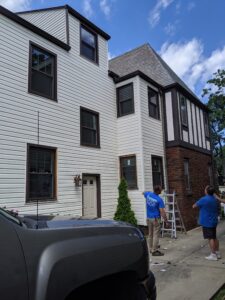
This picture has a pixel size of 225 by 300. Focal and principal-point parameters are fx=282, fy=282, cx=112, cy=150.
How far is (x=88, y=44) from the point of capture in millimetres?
11875

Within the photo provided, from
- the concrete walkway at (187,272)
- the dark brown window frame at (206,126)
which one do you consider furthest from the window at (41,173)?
the dark brown window frame at (206,126)

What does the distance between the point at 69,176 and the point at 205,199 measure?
459cm

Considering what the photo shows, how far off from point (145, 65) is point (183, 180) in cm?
658

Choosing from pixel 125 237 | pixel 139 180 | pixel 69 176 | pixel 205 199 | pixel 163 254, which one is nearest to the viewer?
pixel 125 237

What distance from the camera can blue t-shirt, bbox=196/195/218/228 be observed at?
6.87 meters

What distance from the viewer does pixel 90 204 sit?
10.7m

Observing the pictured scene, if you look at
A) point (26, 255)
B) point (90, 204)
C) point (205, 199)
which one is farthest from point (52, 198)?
point (26, 255)

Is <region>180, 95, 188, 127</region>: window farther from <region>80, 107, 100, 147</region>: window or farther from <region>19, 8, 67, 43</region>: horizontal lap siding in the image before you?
<region>19, 8, 67, 43</region>: horizontal lap siding

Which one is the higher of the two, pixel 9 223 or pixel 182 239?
pixel 9 223

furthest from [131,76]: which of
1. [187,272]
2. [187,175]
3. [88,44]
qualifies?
[187,272]

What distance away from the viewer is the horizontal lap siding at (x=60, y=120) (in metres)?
7.97

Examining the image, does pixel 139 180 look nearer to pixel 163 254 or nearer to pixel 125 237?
pixel 163 254

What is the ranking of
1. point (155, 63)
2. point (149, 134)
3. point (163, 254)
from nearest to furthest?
1. point (163, 254)
2. point (149, 134)
3. point (155, 63)

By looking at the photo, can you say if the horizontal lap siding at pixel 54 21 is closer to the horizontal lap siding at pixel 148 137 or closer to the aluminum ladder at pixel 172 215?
the horizontal lap siding at pixel 148 137
